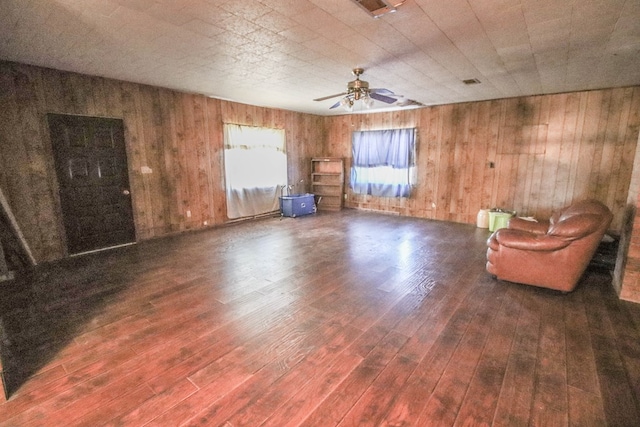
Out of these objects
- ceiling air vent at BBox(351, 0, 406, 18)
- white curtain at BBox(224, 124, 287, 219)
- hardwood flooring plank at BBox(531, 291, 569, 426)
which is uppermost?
ceiling air vent at BBox(351, 0, 406, 18)

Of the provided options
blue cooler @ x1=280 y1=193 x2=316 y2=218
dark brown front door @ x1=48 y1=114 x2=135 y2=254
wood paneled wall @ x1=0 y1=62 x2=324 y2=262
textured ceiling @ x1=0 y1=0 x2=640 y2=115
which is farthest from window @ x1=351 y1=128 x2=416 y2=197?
dark brown front door @ x1=48 y1=114 x2=135 y2=254

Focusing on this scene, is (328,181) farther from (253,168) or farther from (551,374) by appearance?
(551,374)

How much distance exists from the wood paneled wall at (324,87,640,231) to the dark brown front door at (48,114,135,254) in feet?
18.1

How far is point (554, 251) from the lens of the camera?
2.89 meters

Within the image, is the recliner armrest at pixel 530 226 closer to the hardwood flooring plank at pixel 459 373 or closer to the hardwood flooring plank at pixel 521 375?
the hardwood flooring plank at pixel 521 375

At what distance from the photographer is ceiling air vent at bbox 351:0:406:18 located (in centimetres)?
210

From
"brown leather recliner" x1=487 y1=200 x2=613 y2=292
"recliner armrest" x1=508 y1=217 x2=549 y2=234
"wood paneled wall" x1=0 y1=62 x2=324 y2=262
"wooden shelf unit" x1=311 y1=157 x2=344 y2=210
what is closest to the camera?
"brown leather recliner" x1=487 y1=200 x2=613 y2=292

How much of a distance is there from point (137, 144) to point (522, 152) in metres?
6.79

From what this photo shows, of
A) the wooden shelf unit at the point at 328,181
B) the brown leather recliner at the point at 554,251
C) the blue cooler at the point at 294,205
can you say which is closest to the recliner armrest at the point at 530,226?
the brown leather recliner at the point at 554,251

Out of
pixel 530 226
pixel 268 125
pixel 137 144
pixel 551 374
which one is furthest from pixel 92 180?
pixel 530 226

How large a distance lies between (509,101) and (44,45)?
6.90 m

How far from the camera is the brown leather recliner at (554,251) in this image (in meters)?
2.77

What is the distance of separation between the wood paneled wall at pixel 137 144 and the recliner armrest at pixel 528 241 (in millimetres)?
4966

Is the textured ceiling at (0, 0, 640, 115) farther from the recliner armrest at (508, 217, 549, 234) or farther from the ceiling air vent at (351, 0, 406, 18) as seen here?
the recliner armrest at (508, 217, 549, 234)
